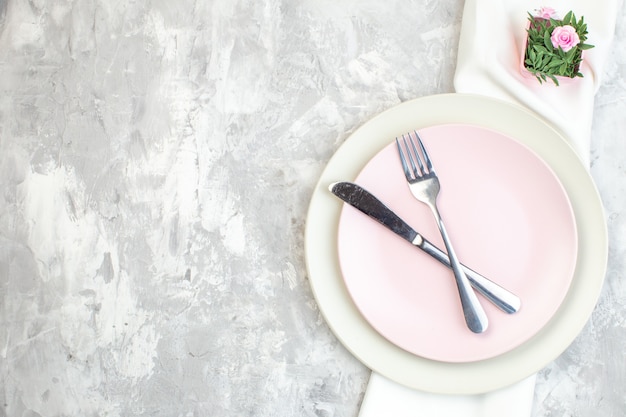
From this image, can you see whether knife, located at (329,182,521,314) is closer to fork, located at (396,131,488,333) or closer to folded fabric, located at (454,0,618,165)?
fork, located at (396,131,488,333)

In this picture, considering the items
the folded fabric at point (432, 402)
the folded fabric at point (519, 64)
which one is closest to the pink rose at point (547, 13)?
the folded fabric at point (519, 64)

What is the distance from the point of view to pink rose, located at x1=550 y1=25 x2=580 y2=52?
65 centimetres

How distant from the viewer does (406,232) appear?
654 mm

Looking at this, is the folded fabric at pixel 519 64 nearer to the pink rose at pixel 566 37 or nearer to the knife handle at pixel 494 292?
the pink rose at pixel 566 37

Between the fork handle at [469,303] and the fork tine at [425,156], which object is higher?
the fork tine at [425,156]

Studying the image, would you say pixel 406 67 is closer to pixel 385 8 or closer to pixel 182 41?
pixel 385 8

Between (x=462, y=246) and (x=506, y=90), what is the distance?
0.19 metres

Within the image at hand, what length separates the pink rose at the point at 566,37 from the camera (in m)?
0.65

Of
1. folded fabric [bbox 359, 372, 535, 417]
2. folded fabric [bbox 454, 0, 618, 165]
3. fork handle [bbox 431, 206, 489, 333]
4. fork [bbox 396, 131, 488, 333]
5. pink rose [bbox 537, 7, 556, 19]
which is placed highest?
pink rose [bbox 537, 7, 556, 19]

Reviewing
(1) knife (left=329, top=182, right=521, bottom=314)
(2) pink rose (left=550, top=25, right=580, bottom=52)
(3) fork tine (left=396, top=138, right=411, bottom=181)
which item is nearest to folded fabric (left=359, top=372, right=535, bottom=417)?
(1) knife (left=329, top=182, right=521, bottom=314)

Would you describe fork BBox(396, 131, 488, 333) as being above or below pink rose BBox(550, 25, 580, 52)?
below

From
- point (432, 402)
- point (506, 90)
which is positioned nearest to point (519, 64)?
point (506, 90)

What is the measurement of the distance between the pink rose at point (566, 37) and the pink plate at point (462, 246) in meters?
0.12

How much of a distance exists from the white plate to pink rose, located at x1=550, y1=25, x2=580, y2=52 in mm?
82
